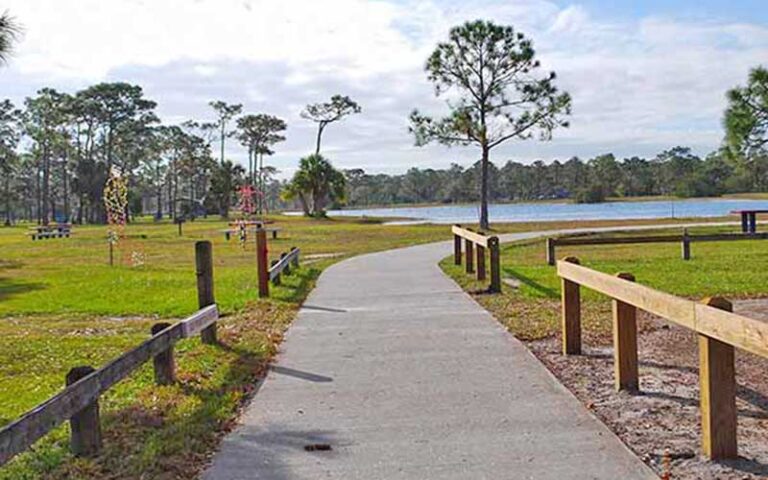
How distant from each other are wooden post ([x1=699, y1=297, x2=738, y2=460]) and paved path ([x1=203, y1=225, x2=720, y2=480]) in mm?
449

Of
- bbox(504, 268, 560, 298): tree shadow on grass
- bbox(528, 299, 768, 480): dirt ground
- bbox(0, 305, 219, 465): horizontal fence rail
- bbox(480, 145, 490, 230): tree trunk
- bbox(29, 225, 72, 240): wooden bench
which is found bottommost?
bbox(528, 299, 768, 480): dirt ground

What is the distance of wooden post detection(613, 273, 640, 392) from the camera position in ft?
20.7

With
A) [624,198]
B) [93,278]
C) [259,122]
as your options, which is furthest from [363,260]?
[624,198]

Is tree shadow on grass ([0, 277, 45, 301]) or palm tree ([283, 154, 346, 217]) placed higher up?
palm tree ([283, 154, 346, 217])

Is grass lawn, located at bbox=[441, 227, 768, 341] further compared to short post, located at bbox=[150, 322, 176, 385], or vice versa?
grass lawn, located at bbox=[441, 227, 768, 341]

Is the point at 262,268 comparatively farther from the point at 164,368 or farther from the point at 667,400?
the point at 667,400

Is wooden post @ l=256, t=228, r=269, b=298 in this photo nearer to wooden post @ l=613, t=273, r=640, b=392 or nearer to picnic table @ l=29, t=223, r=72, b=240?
wooden post @ l=613, t=273, r=640, b=392

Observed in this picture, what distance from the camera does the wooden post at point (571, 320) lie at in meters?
7.90

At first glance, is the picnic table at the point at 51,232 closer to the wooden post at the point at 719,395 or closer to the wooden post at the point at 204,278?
the wooden post at the point at 204,278

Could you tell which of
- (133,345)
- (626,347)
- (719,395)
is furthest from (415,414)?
(133,345)

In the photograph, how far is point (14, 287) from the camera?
1786cm

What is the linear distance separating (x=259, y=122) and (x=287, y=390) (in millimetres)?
85094

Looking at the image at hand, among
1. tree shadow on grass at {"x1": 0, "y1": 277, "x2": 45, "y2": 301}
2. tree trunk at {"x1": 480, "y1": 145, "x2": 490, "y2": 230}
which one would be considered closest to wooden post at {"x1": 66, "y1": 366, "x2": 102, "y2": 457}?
tree shadow on grass at {"x1": 0, "y1": 277, "x2": 45, "y2": 301}

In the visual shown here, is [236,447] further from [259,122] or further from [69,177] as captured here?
[69,177]
